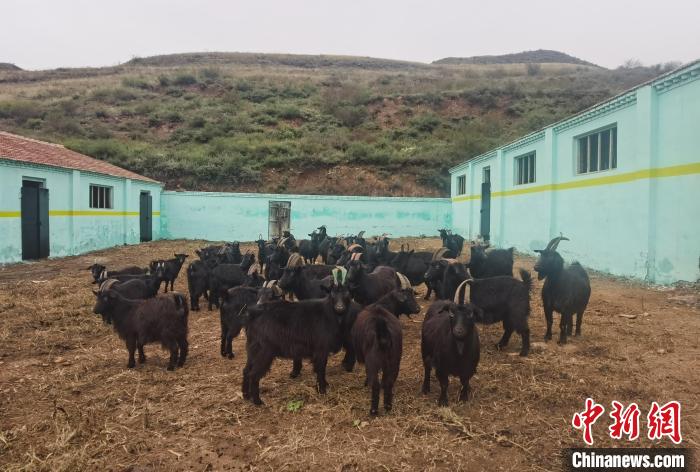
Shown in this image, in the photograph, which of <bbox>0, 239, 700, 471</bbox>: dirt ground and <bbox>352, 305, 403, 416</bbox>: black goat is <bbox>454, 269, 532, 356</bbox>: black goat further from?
<bbox>352, 305, 403, 416</bbox>: black goat

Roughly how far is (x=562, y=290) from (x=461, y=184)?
19.4 m

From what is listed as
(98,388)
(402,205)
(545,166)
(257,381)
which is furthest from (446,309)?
(402,205)

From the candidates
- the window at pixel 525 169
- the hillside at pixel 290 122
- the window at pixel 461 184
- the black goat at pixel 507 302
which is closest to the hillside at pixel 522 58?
the hillside at pixel 290 122

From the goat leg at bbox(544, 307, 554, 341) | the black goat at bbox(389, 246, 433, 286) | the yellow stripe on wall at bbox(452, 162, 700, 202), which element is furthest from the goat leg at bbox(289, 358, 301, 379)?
the yellow stripe on wall at bbox(452, 162, 700, 202)

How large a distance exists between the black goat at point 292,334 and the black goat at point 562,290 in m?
3.42

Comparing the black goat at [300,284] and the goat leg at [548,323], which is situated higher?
the black goat at [300,284]

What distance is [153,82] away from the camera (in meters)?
47.6

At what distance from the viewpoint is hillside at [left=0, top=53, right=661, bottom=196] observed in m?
29.8

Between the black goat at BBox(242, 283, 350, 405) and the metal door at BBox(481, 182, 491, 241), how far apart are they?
17.2 meters

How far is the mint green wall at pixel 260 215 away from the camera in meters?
24.5

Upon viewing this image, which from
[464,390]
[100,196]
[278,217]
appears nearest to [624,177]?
[464,390]

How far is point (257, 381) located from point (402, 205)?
21.3 metres

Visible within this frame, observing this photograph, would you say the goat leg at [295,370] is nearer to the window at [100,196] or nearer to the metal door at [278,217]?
the window at [100,196]

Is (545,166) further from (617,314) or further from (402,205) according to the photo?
(402,205)
